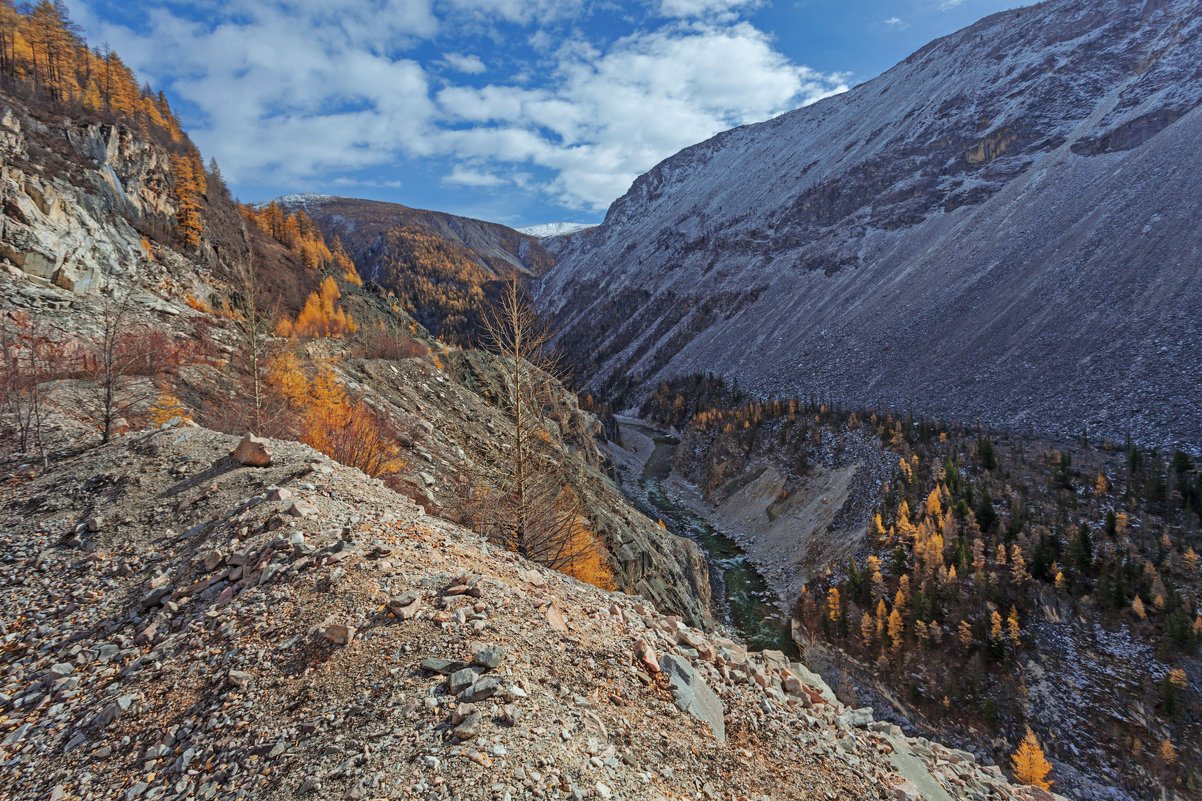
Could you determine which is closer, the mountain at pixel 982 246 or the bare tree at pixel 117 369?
the bare tree at pixel 117 369

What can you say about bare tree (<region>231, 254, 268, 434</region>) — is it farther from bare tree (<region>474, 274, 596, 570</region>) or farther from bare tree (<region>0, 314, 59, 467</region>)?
bare tree (<region>474, 274, 596, 570</region>)

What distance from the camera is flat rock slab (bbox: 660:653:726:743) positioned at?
203 inches

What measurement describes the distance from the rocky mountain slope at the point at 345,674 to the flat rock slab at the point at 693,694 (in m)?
0.03

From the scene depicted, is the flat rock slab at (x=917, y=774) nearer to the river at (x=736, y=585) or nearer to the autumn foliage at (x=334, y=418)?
the autumn foliage at (x=334, y=418)

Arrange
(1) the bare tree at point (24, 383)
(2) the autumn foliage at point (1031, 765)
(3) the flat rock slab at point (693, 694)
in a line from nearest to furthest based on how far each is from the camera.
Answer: (3) the flat rock slab at point (693, 694) → (1) the bare tree at point (24, 383) → (2) the autumn foliage at point (1031, 765)

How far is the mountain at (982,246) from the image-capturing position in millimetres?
43375

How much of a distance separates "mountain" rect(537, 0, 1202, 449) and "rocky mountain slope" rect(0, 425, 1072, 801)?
148 feet

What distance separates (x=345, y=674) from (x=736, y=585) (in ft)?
116

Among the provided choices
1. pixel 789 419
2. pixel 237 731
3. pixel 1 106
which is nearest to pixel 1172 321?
pixel 789 419

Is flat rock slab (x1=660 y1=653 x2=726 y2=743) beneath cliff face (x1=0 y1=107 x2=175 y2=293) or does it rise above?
beneath

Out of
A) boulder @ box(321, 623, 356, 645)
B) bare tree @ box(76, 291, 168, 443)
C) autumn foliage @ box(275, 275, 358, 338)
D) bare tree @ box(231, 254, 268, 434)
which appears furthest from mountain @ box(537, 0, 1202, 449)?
autumn foliage @ box(275, 275, 358, 338)

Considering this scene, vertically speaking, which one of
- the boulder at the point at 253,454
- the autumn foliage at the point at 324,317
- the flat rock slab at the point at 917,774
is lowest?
the flat rock slab at the point at 917,774

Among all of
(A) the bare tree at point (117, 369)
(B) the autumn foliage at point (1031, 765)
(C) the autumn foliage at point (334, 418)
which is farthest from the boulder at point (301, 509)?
(B) the autumn foliage at point (1031, 765)

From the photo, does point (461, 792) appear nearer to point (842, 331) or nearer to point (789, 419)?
point (789, 419)
